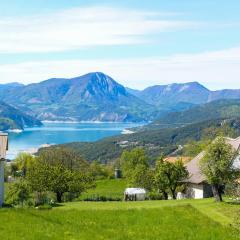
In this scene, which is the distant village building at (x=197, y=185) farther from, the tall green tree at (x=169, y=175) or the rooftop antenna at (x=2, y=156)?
the rooftop antenna at (x=2, y=156)

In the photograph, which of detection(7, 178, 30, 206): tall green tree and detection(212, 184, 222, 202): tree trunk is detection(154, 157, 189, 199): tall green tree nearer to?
detection(212, 184, 222, 202): tree trunk

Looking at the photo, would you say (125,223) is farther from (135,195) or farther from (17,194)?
(135,195)

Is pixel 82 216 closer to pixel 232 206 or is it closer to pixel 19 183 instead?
pixel 232 206

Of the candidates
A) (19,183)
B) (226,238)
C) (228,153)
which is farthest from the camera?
(19,183)

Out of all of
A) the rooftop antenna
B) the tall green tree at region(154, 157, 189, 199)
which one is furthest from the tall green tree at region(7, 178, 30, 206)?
the tall green tree at region(154, 157, 189, 199)

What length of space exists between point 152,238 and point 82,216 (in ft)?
25.7

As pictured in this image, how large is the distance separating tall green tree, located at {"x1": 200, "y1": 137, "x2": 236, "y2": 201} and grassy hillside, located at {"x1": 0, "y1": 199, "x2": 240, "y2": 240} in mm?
2779

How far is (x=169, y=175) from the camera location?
52.8 metres

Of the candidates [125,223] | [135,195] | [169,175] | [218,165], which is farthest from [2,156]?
[169,175]

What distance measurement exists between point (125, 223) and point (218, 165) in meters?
12.7

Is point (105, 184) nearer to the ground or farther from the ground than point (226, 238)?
nearer to the ground

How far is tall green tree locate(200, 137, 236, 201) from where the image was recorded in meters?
42.2

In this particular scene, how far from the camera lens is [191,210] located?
37.6 meters

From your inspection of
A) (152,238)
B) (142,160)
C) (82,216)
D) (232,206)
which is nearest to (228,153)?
(232,206)
